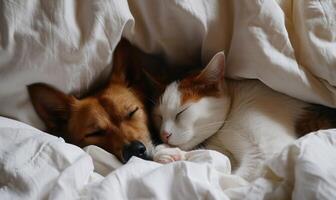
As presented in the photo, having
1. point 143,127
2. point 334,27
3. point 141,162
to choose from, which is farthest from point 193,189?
point 334,27

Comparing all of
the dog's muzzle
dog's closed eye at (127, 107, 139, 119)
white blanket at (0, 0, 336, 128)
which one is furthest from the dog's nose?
white blanket at (0, 0, 336, 128)

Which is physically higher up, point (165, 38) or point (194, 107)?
point (165, 38)

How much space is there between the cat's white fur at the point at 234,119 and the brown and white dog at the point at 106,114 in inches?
2.7

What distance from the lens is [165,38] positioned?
1.12 m

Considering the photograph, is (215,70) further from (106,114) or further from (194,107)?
(106,114)

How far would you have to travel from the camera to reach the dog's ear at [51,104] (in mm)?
1071

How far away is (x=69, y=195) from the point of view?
2.56ft

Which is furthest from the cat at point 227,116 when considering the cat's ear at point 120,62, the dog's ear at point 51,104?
the dog's ear at point 51,104

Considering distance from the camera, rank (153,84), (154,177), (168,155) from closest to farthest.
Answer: (154,177) → (168,155) → (153,84)

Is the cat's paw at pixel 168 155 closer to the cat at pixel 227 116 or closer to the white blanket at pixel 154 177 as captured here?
the cat at pixel 227 116

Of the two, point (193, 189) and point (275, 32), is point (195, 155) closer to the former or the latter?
point (193, 189)

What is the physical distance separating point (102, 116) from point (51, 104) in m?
0.14

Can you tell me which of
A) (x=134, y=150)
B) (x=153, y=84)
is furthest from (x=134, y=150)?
(x=153, y=84)

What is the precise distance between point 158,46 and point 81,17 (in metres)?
0.23
